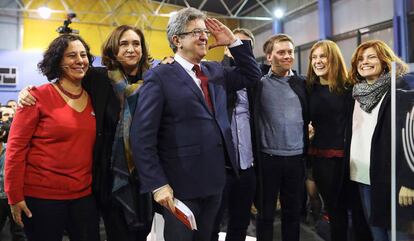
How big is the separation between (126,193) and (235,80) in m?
0.73

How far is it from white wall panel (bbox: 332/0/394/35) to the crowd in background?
476 cm

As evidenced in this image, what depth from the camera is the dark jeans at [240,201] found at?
7.46ft

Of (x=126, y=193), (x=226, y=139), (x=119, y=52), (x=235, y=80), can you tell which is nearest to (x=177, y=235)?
(x=126, y=193)

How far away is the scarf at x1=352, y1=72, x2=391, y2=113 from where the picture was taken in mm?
2080

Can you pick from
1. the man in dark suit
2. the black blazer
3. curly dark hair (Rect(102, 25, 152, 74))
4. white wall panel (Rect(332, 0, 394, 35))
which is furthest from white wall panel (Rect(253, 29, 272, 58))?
the man in dark suit

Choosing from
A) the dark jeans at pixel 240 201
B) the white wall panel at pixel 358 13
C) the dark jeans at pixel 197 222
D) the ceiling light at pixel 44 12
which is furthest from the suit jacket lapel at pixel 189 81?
the ceiling light at pixel 44 12

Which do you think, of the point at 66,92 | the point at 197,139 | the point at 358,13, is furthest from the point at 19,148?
the point at 358,13

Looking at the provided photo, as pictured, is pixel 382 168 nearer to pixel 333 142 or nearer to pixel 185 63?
pixel 333 142

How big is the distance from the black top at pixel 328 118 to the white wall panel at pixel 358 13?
4.71 metres

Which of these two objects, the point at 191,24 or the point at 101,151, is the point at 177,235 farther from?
the point at 191,24

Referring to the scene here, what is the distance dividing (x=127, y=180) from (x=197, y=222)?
369 mm

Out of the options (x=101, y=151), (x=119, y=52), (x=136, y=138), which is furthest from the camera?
(x=119, y=52)

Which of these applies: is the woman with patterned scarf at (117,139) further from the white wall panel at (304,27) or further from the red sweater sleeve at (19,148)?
the white wall panel at (304,27)

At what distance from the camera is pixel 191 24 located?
1578mm
